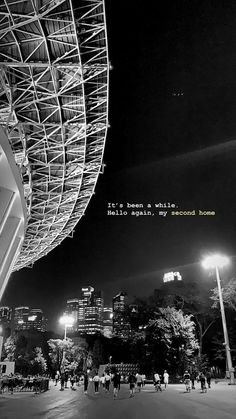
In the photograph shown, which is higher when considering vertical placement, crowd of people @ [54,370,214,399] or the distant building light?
the distant building light

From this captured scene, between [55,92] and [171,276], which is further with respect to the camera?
[171,276]

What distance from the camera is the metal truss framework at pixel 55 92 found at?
44.6 feet

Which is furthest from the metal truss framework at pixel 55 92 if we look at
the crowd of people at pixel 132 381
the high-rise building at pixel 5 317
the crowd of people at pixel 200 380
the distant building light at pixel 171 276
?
the distant building light at pixel 171 276

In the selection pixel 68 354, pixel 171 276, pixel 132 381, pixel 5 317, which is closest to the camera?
pixel 132 381

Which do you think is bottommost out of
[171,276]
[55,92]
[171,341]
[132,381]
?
[132,381]

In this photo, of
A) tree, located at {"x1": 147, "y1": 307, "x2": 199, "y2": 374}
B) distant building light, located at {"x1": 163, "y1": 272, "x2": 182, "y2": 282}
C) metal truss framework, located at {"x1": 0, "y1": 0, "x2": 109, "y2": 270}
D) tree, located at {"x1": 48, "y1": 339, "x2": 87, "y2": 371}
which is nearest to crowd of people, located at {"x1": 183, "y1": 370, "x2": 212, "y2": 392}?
metal truss framework, located at {"x1": 0, "y1": 0, "x2": 109, "y2": 270}

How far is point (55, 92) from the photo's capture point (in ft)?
55.3

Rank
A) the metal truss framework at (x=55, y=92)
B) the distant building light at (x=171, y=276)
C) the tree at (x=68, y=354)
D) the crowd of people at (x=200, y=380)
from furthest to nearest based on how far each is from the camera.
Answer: the distant building light at (x=171, y=276) → the tree at (x=68, y=354) → the crowd of people at (x=200, y=380) → the metal truss framework at (x=55, y=92)

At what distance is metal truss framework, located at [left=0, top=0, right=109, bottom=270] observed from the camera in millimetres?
13602

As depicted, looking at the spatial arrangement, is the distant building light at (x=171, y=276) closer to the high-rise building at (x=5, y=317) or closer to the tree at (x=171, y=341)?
the high-rise building at (x=5, y=317)

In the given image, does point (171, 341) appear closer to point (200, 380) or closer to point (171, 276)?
point (200, 380)

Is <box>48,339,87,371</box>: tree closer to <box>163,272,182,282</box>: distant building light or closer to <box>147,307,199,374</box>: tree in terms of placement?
<box>163,272,182,282</box>: distant building light

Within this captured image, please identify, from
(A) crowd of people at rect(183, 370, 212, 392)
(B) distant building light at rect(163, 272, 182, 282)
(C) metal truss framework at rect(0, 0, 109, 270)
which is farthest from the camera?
(B) distant building light at rect(163, 272, 182, 282)

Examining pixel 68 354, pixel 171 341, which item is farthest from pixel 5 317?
pixel 171 341
